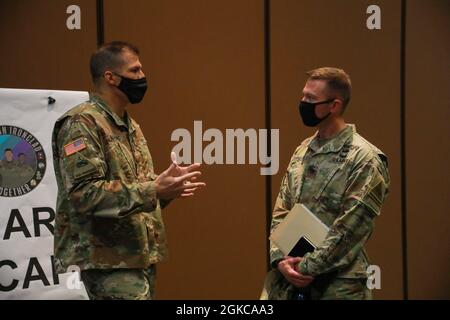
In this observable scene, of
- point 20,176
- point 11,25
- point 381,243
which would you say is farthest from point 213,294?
point 11,25

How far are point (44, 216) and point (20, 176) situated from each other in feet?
0.83

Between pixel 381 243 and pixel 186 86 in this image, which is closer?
A: pixel 186 86

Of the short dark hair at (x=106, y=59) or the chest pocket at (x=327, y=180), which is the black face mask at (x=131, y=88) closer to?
the short dark hair at (x=106, y=59)

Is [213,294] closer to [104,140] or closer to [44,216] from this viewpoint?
[44,216]

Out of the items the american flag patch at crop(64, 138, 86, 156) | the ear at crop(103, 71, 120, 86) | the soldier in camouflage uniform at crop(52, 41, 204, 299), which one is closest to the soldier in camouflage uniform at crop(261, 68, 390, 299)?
the soldier in camouflage uniform at crop(52, 41, 204, 299)

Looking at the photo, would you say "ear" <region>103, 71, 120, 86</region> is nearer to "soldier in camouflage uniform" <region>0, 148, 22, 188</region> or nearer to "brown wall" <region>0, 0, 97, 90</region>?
"soldier in camouflage uniform" <region>0, 148, 22, 188</region>

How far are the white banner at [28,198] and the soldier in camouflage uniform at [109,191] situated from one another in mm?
787

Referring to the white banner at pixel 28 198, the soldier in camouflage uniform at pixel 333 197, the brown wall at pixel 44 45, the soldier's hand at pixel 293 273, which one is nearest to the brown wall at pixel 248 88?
the brown wall at pixel 44 45

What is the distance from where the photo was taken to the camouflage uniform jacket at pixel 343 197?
3029 millimetres

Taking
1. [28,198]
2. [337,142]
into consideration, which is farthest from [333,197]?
[28,198]

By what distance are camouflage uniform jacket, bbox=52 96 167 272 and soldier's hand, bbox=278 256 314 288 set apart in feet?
1.89

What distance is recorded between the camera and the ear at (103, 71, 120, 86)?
3.17 metres

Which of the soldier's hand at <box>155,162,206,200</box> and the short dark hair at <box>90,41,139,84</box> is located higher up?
the short dark hair at <box>90,41,139,84</box>
